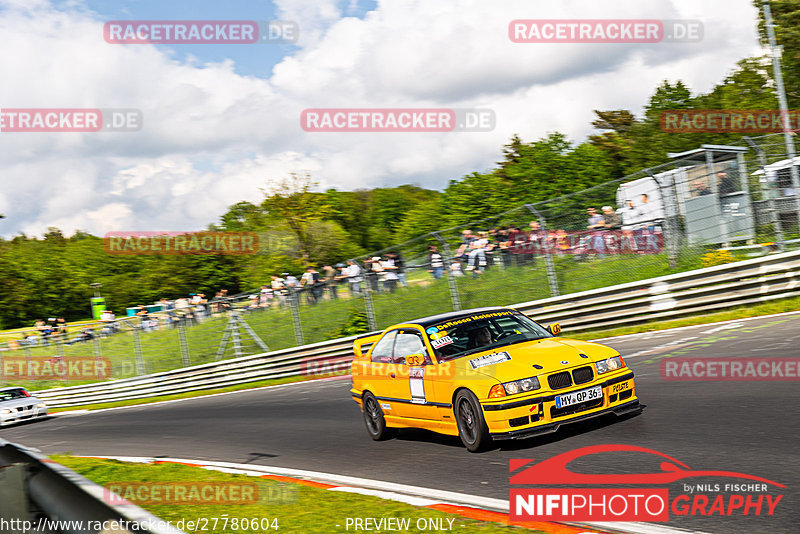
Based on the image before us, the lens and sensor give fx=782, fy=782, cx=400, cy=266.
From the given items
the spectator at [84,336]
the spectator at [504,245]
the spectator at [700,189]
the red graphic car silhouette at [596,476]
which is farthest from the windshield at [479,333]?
the spectator at [84,336]

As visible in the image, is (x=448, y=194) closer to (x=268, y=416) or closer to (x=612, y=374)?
(x=268, y=416)

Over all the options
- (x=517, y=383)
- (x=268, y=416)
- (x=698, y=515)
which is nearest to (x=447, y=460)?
(x=517, y=383)

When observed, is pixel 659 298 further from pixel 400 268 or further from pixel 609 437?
pixel 609 437

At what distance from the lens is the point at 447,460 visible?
7.63m

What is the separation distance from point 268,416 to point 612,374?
795 centimetres

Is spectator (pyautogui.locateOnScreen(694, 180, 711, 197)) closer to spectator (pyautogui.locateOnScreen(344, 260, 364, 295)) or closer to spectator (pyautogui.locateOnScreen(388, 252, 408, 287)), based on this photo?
spectator (pyautogui.locateOnScreen(388, 252, 408, 287))

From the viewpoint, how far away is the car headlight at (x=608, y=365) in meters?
7.43

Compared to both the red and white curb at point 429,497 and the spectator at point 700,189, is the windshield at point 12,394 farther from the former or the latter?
the spectator at point 700,189

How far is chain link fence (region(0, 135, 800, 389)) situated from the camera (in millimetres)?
15109

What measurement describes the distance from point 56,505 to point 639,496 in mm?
3651

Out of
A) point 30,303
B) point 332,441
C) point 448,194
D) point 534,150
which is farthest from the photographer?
point 30,303

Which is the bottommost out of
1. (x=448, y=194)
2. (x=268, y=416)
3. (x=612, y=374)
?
(x=268, y=416)

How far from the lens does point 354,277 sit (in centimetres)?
1970

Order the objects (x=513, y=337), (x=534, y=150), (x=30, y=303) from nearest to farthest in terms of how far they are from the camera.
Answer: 1. (x=513, y=337)
2. (x=534, y=150)
3. (x=30, y=303)
